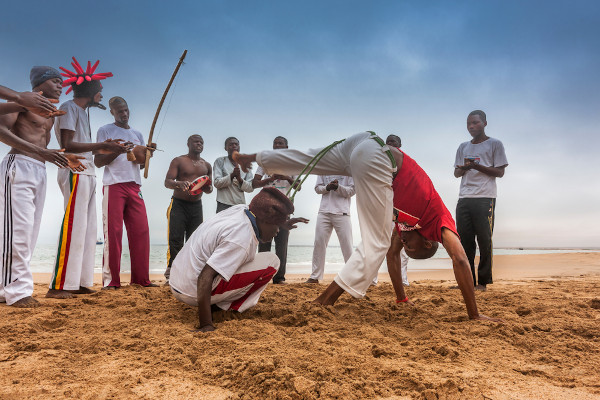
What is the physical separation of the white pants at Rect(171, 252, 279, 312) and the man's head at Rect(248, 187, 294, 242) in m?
0.21

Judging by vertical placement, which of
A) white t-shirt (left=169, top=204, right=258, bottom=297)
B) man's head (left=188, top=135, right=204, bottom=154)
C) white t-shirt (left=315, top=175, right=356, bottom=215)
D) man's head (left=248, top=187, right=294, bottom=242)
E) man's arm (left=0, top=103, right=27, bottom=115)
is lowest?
white t-shirt (left=169, top=204, right=258, bottom=297)

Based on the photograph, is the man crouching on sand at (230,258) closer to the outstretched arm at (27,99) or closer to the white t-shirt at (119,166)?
the outstretched arm at (27,99)

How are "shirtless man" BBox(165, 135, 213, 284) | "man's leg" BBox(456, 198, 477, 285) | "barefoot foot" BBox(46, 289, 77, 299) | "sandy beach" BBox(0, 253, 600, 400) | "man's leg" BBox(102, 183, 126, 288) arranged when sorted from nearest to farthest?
"sandy beach" BBox(0, 253, 600, 400) → "barefoot foot" BBox(46, 289, 77, 299) → "man's leg" BBox(102, 183, 126, 288) → "man's leg" BBox(456, 198, 477, 285) → "shirtless man" BBox(165, 135, 213, 284)

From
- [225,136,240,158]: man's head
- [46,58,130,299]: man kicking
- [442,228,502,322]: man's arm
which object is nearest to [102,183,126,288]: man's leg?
[46,58,130,299]: man kicking

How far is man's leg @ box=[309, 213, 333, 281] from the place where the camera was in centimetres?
557

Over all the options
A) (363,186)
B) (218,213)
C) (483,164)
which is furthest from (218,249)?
(483,164)

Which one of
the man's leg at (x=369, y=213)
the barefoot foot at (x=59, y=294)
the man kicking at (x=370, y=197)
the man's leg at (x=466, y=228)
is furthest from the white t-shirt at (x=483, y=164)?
the barefoot foot at (x=59, y=294)

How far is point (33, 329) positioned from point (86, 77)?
9.15 ft

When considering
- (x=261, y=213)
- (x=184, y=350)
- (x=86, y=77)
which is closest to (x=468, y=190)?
(x=261, y=213)

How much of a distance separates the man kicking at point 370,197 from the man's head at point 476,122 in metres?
2.36

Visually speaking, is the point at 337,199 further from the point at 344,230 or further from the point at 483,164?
the point at 483,164

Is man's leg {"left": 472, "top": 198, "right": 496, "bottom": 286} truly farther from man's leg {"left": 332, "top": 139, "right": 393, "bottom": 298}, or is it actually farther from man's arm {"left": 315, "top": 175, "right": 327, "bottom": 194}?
man's leg {"left": 332, "top": 139, "right": 393, "bottom": 298}

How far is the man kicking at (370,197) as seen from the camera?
2863 millimetres

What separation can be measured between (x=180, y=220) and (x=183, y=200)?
27 centimetres
